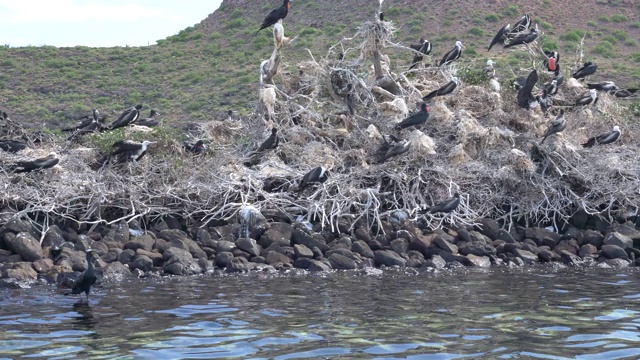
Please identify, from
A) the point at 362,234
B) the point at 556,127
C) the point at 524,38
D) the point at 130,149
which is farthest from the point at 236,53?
the point at 362,234

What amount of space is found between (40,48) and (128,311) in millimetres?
36002

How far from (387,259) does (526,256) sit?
2661 millimetres

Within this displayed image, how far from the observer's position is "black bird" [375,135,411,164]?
17531 millimetres

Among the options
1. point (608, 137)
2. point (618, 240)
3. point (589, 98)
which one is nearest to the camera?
point (618, 240)

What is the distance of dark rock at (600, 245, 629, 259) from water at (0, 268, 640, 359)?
1422mm

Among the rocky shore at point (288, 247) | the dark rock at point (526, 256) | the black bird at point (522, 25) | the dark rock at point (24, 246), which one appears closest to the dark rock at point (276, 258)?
the rocky shore at point (288, 247)

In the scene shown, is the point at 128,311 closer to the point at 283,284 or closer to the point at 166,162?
the point at 283,284

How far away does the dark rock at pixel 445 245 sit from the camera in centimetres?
1620

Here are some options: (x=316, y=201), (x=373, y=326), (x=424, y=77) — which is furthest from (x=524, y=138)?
(x=373, y=326)

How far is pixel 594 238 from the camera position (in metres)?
17.2

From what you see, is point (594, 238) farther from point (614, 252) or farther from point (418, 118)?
point (418, 118)

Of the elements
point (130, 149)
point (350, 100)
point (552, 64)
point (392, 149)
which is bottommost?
point (392, 149)

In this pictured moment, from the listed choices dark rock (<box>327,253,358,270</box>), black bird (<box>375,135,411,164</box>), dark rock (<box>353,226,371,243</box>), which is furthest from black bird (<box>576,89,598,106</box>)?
dark rock (<box>327,253,358,270</box>)

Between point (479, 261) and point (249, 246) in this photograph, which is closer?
point (249, 246)
